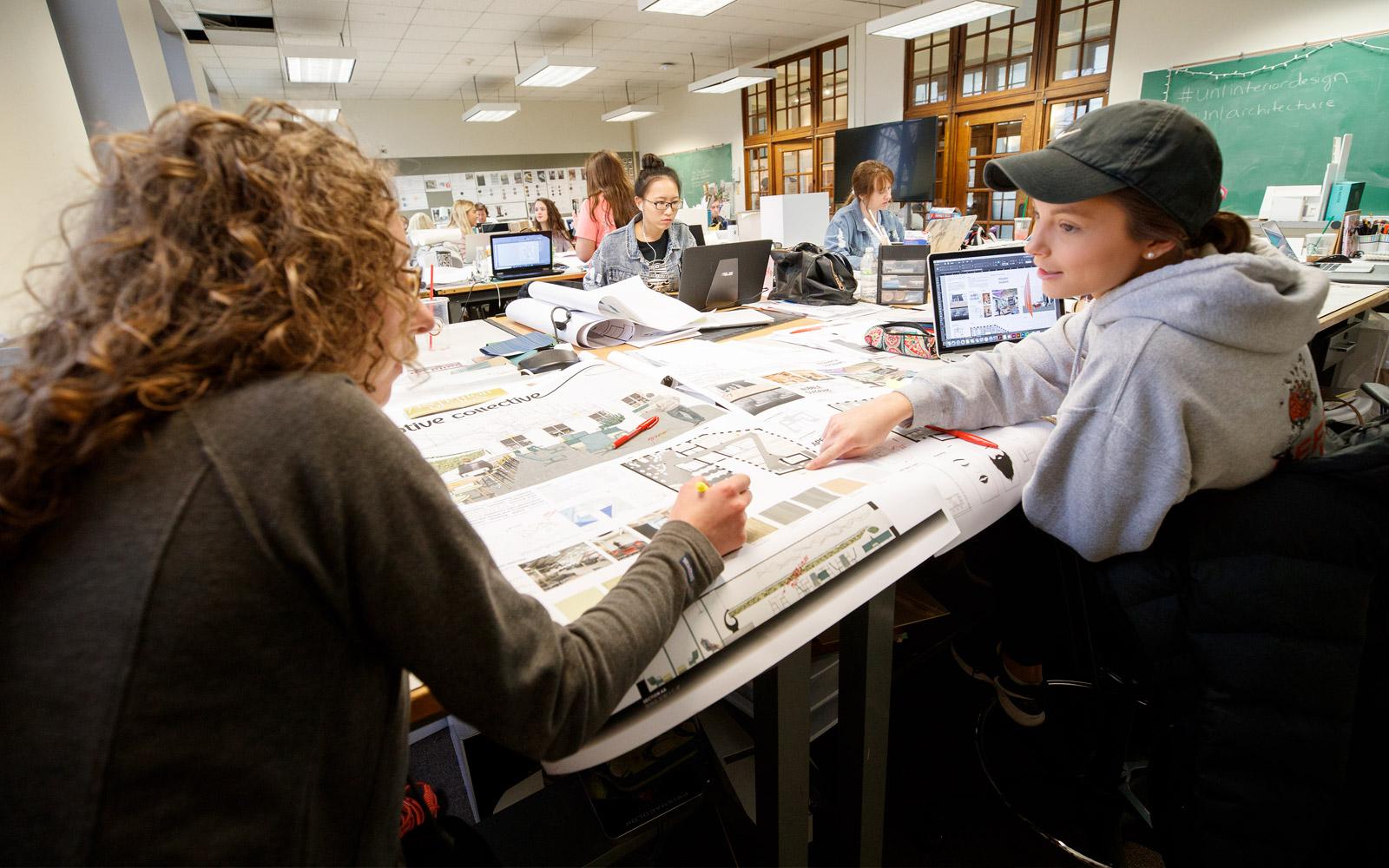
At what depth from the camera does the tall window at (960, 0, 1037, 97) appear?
5754 mm

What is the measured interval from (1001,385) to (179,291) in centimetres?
112

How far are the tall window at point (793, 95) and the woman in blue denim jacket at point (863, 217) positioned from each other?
174 inches

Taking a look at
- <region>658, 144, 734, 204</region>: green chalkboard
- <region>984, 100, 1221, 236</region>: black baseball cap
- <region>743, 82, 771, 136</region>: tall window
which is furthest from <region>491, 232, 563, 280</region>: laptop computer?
<region>743, 82, 771, 136</region>: tall window

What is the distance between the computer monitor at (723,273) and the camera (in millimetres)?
2109

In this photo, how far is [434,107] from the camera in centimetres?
1016

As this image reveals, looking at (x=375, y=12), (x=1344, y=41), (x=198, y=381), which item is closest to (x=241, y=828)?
(x=198, y=381)

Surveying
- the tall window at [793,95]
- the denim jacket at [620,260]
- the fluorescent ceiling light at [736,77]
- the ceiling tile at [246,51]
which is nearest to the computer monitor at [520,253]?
the denim jacket at [620,260]

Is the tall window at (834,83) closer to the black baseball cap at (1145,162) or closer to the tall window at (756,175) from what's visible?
the tall window at (756,175)

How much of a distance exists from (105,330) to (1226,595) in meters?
1.11

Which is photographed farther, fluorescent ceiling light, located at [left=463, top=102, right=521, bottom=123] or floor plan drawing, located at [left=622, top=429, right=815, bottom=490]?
fluorescent ceiling light, located at [left=463, top=102, right=521, bottom=123]

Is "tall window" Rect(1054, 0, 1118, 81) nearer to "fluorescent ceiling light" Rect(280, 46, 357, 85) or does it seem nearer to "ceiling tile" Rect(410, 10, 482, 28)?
"ceiling tile" Rect(410, 10, 482, 28)

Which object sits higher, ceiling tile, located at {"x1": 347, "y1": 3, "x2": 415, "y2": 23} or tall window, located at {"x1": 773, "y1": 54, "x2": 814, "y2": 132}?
ceiling tile, located at {"x1": 347, "y1": 3, "x2": 415, "y2": 23}

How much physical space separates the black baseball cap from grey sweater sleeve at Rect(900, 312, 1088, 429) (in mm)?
291

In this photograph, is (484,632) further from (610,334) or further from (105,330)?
(610,334)
